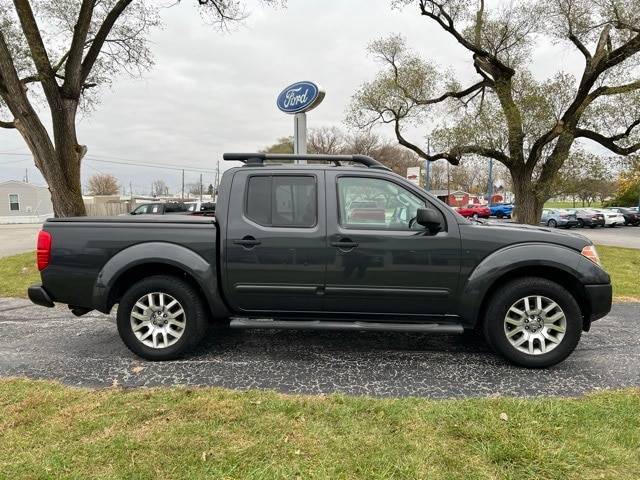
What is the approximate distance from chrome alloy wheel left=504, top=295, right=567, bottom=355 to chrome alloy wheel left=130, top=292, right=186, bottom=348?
121 inches

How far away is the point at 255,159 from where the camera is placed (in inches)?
158

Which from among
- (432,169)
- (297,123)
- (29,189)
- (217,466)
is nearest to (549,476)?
(217,466)

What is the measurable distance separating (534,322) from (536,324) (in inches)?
1.0

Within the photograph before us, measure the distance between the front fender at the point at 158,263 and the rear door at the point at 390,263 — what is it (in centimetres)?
111

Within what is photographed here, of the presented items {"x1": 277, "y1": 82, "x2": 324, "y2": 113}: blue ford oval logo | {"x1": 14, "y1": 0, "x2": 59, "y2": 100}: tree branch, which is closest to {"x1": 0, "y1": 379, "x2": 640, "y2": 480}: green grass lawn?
{"x1": 277, "y1": 82, "x2": 324, "y2": 113}: blue ford oval logo

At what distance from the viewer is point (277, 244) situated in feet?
11.9

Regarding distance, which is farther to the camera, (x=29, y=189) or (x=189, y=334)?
(x=29, y=189)

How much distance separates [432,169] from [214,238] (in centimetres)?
7558

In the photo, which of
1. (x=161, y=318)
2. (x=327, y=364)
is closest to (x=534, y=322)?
(x=327, y=364)

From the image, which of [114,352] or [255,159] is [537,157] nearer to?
[255,159]

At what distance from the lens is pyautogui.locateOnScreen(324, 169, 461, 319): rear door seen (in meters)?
3.55

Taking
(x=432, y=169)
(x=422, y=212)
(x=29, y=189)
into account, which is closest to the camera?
(x=422, y=212)

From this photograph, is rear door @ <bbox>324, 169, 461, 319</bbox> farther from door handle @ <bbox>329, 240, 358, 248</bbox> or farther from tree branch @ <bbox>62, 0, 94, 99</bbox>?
tree branch @ <bbox>62, 0, 94, 99</bbox>

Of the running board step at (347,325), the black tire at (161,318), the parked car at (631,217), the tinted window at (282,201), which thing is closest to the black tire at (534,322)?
the running board step at (347,325)
